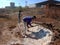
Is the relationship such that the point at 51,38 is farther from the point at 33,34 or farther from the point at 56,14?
the point at 56,14

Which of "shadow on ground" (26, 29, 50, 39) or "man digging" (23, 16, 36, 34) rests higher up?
"man digging" (23, 16, 36, 34)

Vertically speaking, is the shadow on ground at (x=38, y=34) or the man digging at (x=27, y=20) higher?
the man digging at (x=27, y=20)

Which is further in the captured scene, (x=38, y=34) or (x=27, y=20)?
(x=27, y=20)

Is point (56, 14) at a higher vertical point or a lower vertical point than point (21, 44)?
lower

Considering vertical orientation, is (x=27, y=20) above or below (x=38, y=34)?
above

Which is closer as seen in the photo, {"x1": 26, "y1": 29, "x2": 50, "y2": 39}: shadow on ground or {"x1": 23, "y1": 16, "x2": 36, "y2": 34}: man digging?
{"x1": 26, "y1": 29, "x2": 50, "y2": 39}: shadow on ground

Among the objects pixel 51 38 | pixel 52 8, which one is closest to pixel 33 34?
pixel 51 38

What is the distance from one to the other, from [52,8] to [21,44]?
13600 mm

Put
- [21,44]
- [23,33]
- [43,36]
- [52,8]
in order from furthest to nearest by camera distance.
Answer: [52,8] < [23,33] < [43,36] < [21,44]

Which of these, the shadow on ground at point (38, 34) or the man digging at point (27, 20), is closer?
the shadow on ground at point (38, 34)

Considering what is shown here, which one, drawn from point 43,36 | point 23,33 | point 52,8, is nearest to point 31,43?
point 43,36

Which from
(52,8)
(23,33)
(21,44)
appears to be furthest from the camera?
(52,8)

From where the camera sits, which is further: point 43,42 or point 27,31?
point 27,31

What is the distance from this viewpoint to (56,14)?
21031mm
